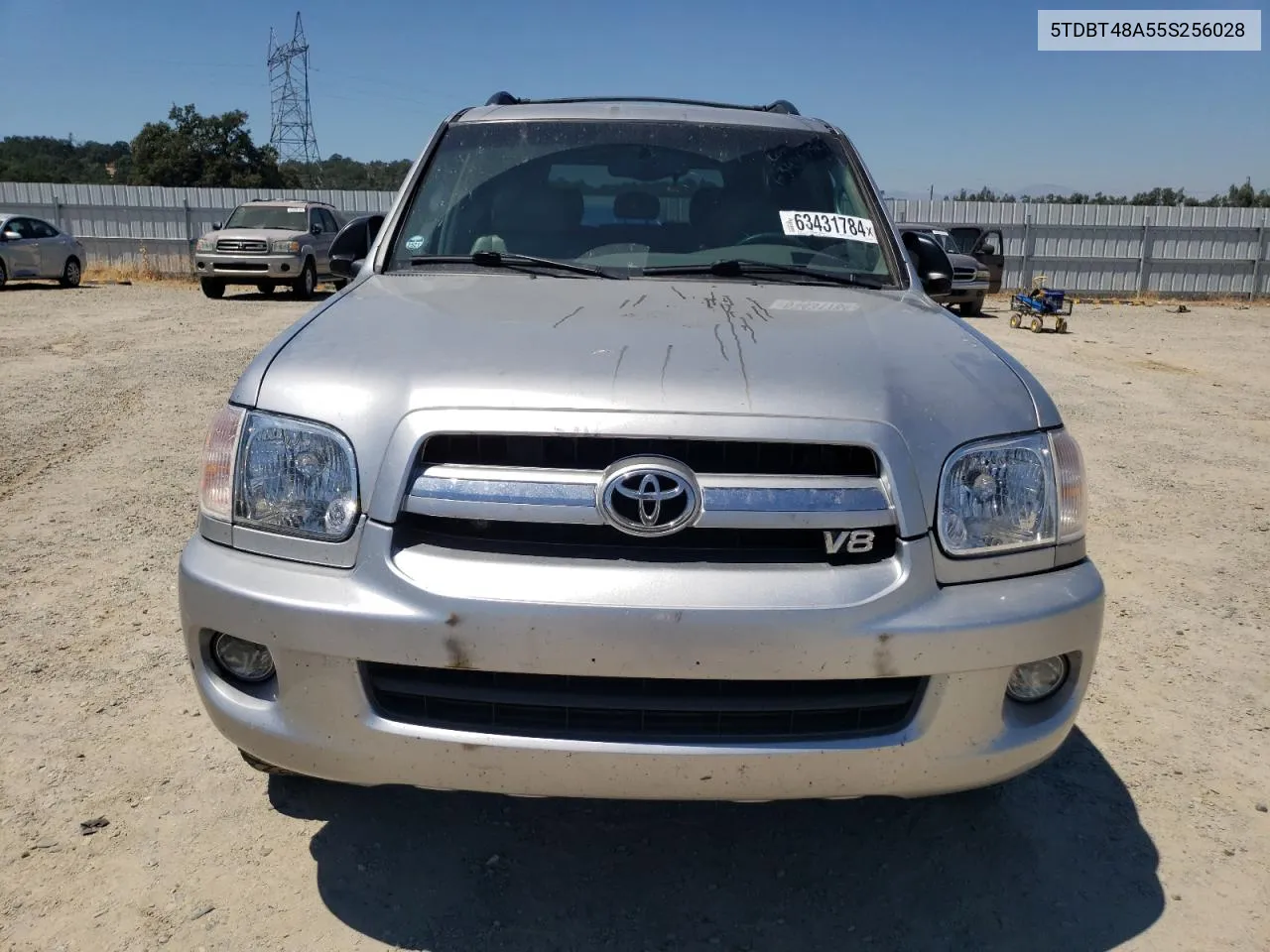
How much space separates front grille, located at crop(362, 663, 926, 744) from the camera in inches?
76.2

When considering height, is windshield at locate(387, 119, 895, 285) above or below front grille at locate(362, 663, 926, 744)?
above

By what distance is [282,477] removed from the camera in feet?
6.82

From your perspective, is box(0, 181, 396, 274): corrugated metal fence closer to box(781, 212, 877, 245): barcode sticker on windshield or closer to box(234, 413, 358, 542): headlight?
box(781, 212, 877, 245): barcode sticker on windshield

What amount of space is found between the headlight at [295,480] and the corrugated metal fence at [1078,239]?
25.2m

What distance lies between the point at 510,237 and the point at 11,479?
13.4 feet

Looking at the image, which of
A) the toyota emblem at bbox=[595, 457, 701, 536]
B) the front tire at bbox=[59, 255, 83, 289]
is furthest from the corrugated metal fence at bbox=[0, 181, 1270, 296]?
the toyota emblem at bbox=[595, 457, 701, 536]

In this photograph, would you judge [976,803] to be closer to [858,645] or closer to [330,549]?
[858,645]

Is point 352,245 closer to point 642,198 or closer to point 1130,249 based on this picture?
point 642,198

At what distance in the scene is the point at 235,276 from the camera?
59.9 ft

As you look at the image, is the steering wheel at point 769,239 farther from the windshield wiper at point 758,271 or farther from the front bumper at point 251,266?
the front bumper at point 251,266

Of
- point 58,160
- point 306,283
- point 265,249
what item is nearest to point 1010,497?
point 265,249

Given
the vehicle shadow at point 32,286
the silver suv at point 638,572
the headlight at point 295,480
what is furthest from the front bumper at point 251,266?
the headlight at point 295,480

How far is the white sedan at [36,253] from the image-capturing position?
1891 centimetres

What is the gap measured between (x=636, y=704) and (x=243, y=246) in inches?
714
